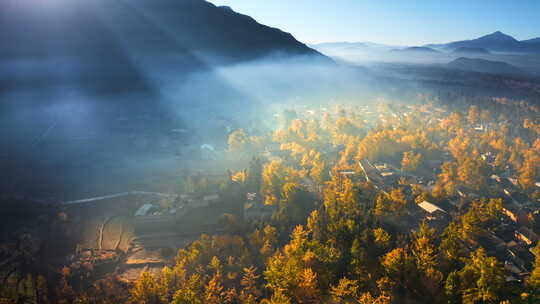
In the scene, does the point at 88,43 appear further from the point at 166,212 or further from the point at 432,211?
the point at 432,211

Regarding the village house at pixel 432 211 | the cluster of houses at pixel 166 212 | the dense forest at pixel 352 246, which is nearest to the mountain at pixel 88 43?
the dense forest at pixel 352 246

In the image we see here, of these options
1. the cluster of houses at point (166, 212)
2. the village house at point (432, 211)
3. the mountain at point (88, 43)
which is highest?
the mountain at point (88, 43)

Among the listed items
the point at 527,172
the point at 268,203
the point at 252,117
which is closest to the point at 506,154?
the point at 527,172

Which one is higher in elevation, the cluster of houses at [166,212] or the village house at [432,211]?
the village house at [432,211]

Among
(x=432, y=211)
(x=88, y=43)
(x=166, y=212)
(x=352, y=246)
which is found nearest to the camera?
(x=352, y=246)

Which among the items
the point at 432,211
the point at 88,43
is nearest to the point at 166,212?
the point at 432,211

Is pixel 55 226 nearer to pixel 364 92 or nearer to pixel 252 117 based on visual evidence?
pixel 252 117

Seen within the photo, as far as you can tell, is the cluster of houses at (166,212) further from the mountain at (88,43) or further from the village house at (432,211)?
the mountain at (88,43)

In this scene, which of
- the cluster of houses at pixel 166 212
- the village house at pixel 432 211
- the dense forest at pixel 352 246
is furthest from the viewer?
the cluster of houses at pixel 166 212

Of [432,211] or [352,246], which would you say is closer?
[352,246]
